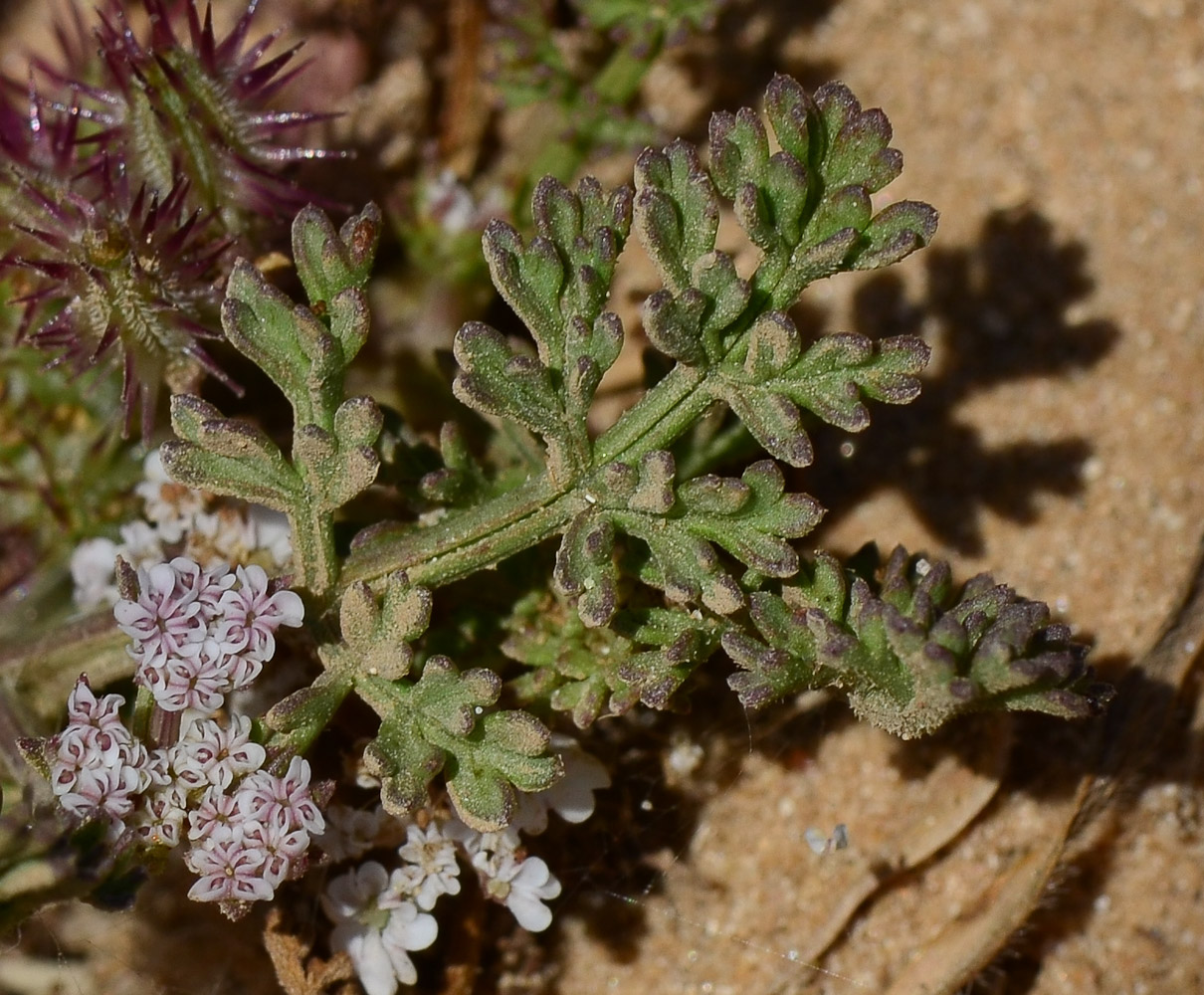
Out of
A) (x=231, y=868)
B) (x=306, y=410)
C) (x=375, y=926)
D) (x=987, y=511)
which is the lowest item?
(x=375, y=926)

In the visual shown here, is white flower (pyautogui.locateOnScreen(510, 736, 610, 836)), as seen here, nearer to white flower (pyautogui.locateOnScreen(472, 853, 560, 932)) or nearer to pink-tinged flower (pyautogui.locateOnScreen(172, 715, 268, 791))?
white flower (pyautogui.locateOnScreen(472, 853, 560, 932))

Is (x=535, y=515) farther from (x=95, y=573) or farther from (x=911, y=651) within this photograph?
(x=95, y=573)

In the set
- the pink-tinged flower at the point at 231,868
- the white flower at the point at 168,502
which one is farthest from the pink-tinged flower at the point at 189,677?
the white flower at the point at 168,502

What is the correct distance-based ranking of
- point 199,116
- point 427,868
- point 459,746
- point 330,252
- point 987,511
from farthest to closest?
1. point 987,511
2. point 199,116
3. point 427,868
4. point 330,252
5. point 459,746

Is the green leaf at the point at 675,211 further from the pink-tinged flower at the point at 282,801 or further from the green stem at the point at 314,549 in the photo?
the pink-tinged flower at the point at 282,801

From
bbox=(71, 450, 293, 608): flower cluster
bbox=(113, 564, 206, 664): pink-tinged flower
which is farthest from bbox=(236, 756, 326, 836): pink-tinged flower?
bbox=(71, 450, 293, 608): flower cluster

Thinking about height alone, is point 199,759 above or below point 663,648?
below

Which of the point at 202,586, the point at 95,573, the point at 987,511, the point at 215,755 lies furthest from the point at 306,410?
the point at 987,511
